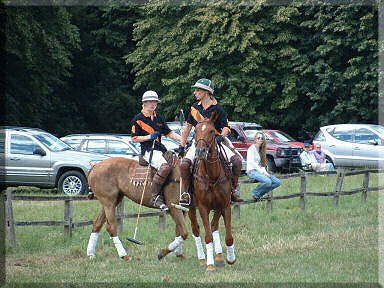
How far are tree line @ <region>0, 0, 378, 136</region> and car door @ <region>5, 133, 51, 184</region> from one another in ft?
42.8

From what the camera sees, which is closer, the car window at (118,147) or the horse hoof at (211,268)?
the horse hoof at (211,268)

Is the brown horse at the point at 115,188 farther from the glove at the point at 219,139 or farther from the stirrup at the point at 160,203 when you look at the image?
the glove at the point at 219,139

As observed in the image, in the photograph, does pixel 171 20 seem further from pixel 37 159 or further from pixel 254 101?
pixel 37 159

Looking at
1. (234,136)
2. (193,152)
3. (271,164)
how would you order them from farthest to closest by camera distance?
(234,136) < (271,164) < (193,152)

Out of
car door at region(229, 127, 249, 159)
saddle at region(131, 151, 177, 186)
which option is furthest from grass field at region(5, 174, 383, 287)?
car door at region(229, 127, 249, 159)

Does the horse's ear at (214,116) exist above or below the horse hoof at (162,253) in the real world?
above

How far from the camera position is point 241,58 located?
3525cm

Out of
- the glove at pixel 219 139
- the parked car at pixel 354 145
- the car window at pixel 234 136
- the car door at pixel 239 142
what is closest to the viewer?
the glove at pixel 219 139

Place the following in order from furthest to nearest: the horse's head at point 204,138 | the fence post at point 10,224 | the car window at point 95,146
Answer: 1. the car window at point 95,146
2. the fence post at point 10,224
3. the horse's head at point 204,138

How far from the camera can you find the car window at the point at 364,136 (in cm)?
2567

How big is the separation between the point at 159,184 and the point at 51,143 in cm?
925

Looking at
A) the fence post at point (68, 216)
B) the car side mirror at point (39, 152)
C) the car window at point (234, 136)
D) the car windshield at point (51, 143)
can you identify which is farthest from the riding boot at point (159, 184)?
the car window at point (234, 136)

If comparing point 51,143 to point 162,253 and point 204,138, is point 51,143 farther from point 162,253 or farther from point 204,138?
point 204,138

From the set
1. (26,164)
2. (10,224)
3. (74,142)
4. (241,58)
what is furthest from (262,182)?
(241,58)
